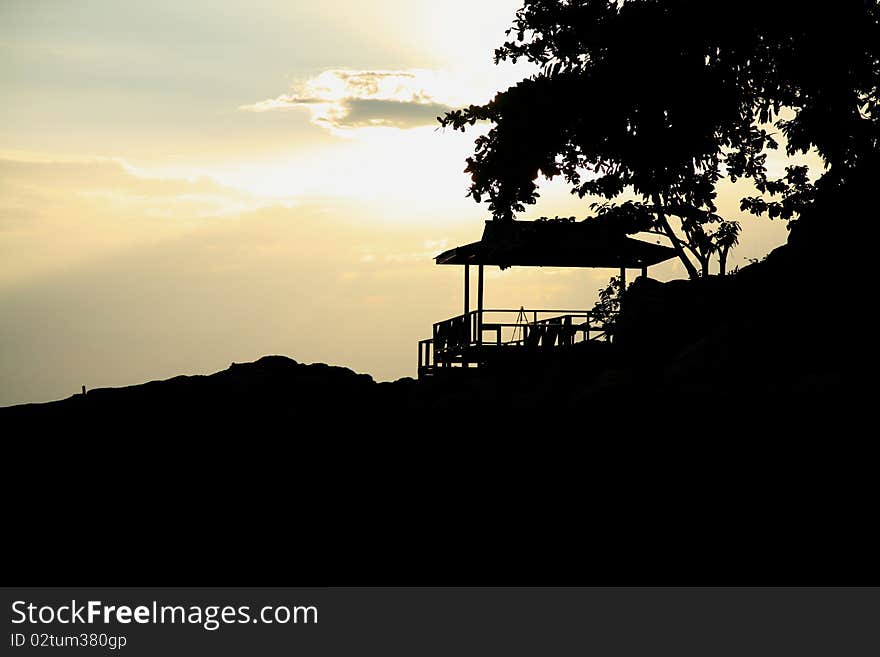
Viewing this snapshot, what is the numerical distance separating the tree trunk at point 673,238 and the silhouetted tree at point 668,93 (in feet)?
2.14

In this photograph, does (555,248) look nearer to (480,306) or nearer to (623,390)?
(480,306)

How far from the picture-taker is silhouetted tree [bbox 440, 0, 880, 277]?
19906 millimetres

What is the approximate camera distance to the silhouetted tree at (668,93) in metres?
19.9

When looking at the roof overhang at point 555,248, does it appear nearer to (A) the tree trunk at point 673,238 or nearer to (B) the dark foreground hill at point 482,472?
(A) the tree trunk at point 673,238

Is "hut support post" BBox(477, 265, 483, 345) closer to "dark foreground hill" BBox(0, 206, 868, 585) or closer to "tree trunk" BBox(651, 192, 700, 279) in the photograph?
"tree trunk" BBox(651, 192, 700, 279)

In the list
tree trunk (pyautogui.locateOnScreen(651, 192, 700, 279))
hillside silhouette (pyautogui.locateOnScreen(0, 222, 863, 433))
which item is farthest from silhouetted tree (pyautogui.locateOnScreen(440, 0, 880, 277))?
hillside silhouette (pyautogui.locateOnScreen(0, 222, 863, 433))

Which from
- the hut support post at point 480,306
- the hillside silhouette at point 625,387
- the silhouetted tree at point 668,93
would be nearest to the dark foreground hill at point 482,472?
the hillside silhouette at point 625,387

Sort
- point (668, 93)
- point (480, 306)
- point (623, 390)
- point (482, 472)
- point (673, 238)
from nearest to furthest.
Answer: point (623, 390)
point (482, 472)
point (668, 93)
point (673, 238)
point (480, 306)

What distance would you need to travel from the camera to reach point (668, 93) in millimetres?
20031

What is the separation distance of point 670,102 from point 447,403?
846cm

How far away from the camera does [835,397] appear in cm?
1245

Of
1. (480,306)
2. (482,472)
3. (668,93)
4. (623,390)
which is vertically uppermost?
(668,93)

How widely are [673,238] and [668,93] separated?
579 cm

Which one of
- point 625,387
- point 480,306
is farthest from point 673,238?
point 625,387
